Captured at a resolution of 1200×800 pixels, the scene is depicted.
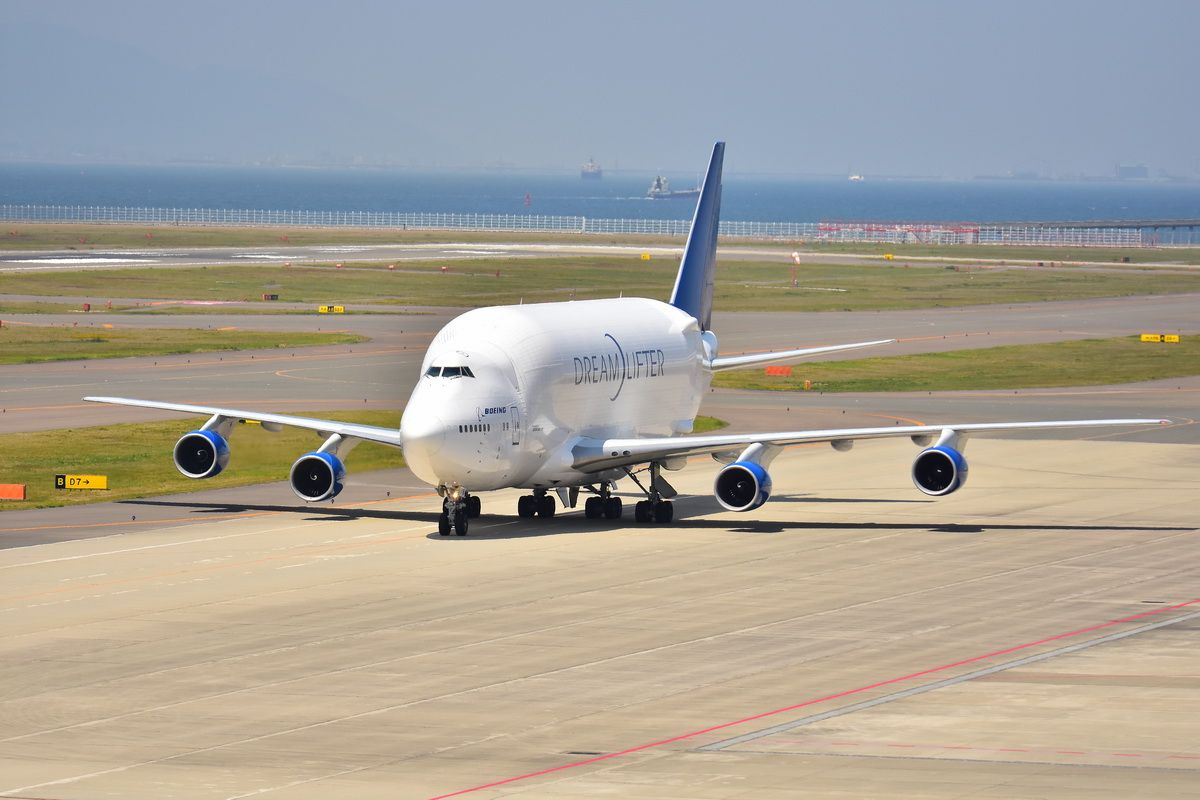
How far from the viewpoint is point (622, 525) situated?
53.0 metres

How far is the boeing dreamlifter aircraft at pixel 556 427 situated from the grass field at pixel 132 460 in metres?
3.89

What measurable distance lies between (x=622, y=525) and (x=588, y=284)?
4098 inches

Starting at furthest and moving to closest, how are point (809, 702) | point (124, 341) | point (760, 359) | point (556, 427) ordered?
point (124, 341), point (760, 359), point (556, 427), point (809, 702)

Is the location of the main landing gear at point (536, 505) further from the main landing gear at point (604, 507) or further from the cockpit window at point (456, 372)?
the cockpit window at point (456, 372)

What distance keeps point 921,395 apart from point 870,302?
5811 cm

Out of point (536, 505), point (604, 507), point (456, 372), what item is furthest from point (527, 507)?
point (456, 372)

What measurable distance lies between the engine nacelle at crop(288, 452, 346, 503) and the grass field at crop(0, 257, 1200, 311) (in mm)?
76781

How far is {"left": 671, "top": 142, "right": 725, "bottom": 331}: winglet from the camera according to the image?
61.4 m

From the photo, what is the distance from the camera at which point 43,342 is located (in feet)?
349

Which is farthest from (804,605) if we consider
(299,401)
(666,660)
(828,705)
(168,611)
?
(299,401)

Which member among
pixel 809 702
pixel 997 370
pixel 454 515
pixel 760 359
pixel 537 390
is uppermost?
pixel 997 370

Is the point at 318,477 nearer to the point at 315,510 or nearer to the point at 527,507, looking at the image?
the point at 315,510

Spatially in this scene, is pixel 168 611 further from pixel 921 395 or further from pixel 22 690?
pixel 921 395

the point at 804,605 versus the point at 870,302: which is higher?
the point at 870,302
